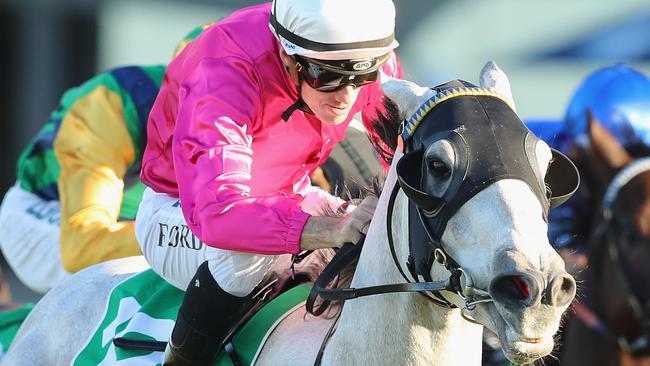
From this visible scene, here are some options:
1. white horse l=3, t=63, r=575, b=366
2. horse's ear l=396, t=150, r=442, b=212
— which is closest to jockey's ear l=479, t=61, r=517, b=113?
white horse l=3, t=63, r=575, b=366

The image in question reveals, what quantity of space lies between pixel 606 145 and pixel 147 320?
330cm

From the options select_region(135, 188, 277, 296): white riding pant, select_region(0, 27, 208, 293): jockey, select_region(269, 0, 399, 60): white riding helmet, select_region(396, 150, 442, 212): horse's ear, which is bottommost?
select_region(0, 27, 208, 293): jockey

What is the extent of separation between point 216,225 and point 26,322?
5.00 feet

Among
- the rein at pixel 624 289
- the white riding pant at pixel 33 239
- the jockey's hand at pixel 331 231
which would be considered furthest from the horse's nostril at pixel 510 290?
the white riding pant at pixel 33 239

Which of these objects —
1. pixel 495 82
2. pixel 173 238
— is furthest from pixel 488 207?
pixel 173 238

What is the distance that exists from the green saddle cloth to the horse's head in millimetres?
725

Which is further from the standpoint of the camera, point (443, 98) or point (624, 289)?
point (624, 289)

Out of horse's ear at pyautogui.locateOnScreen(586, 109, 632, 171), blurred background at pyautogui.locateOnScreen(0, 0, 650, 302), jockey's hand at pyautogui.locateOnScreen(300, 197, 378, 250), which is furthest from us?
blurred background at pyautogui.locateOnScreen(0, 0, 650, 302)

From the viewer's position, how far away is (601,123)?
630 cm

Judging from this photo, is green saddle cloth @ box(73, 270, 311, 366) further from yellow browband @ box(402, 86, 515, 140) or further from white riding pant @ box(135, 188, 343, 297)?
yellow browband @ box(402, 86, 515, 140)

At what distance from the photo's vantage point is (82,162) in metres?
5.71

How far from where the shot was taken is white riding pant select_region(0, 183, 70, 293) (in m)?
5.86

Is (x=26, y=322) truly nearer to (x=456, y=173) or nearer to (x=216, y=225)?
(x=216, y=225)

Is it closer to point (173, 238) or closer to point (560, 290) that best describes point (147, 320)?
point (173, 238)
